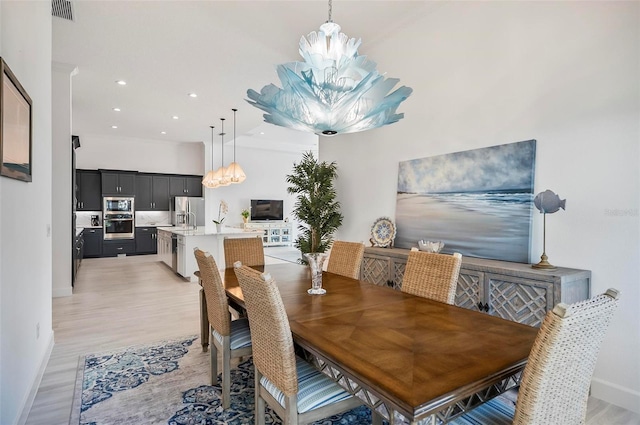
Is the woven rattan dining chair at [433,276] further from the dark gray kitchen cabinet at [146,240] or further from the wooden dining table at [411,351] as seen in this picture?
the dark gray kitchen cabinet at [146,240]

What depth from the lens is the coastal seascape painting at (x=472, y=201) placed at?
2.91 m

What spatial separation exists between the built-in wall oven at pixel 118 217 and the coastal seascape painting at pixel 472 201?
793cm

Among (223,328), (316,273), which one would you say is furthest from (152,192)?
(316,273)

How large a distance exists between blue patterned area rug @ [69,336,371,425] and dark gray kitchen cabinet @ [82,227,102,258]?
6.81 metres

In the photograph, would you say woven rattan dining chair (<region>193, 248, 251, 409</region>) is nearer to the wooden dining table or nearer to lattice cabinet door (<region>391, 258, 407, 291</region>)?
the wooden dining table

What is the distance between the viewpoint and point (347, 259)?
3166 mm

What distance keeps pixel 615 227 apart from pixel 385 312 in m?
1.84

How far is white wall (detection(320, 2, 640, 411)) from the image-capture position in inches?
92.5

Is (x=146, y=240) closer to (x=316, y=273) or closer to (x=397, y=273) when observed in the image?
(x=397, y=273)

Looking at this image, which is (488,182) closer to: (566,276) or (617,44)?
(566,276)

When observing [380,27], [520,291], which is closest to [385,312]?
[520,291]

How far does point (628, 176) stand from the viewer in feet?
7.68

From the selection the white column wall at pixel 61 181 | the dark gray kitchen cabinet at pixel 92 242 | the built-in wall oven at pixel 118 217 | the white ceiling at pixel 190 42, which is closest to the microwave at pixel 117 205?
the built-in wall oven at pixel 118 217

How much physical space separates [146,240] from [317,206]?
21.9 feet
